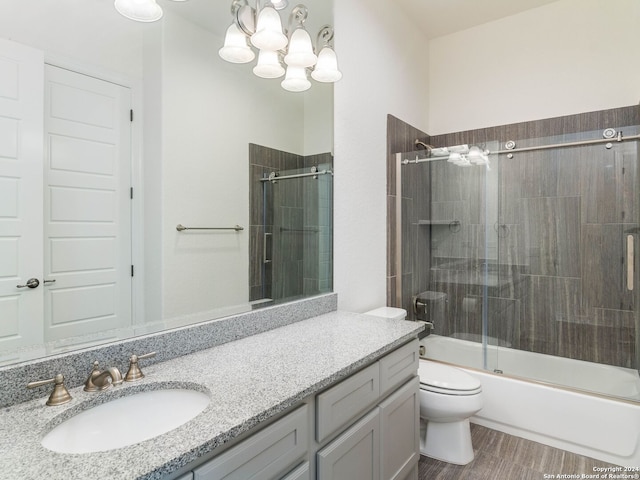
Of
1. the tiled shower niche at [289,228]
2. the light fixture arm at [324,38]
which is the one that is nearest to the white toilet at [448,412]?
the tiled shower niche at [289,228]

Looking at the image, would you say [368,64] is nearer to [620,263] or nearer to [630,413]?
[620,263]

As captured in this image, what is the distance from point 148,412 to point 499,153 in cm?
280

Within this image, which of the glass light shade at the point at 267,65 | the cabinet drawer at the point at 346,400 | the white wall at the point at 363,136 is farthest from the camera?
the white wall at the point at 363,136

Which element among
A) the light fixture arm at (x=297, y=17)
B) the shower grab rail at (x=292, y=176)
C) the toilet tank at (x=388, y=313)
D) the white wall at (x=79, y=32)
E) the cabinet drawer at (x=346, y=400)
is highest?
the light fixture arm at (x=297, y=17)

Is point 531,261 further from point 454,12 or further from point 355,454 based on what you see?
point 355,454

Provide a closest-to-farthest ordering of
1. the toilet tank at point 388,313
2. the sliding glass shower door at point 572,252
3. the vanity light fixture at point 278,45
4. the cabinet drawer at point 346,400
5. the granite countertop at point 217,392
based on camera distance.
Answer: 1. the granite countertop at point 217,392
2. the cabinet drawer at point 346,400
3. the vanity light fixture at point 278,45
4. the toilet tank at point 388,313
5. the sliding glass shower door at point 572,252

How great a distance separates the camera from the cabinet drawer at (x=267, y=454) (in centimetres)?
82

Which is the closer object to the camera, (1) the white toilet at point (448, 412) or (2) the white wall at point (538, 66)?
(1) the white toilet at point (448, 412)

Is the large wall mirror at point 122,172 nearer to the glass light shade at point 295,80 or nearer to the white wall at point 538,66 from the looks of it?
the glass light shade at point 295,80

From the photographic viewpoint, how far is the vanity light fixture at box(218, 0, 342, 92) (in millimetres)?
1582

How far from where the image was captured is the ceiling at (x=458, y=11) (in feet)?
8.89

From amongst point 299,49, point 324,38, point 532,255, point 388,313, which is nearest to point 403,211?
point 388,313

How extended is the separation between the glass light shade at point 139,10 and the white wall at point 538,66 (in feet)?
8.41

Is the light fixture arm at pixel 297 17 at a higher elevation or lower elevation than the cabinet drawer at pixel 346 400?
higher
